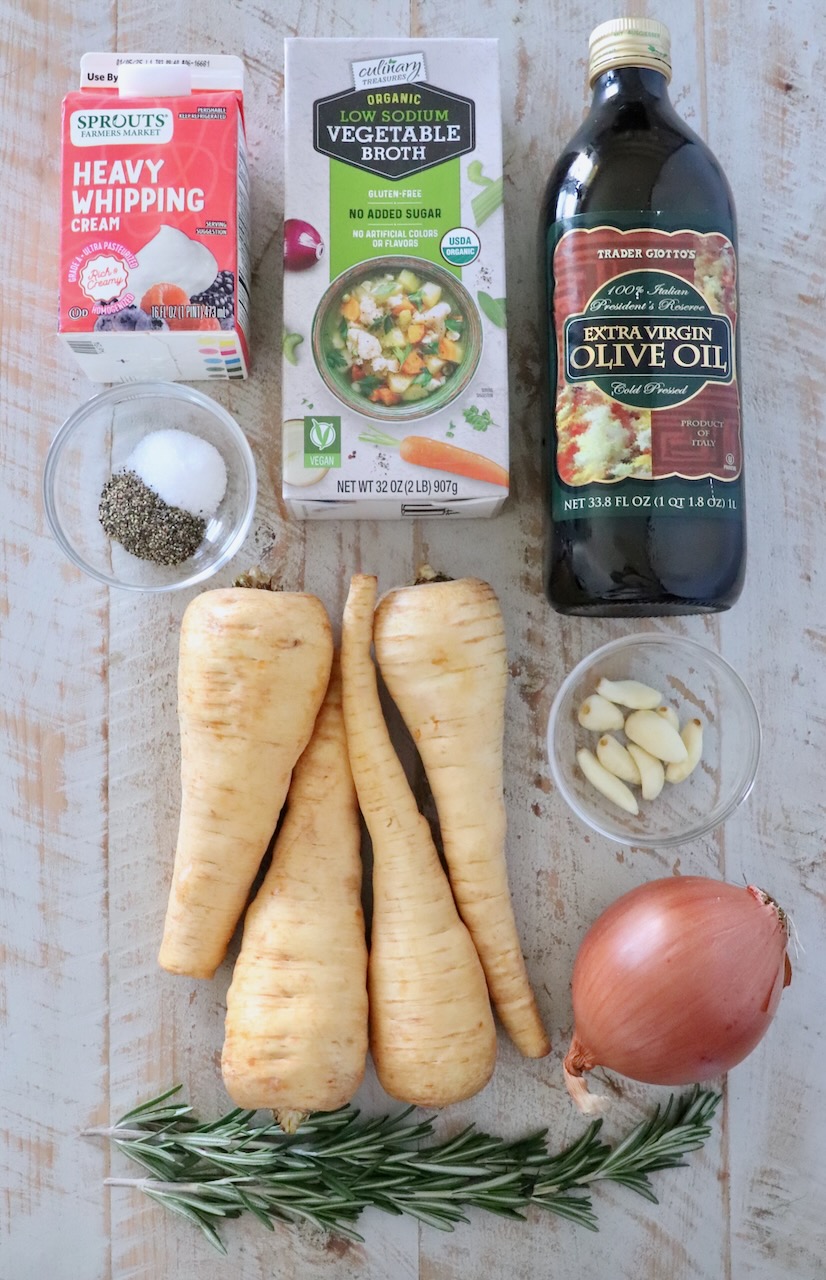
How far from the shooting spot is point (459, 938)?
96 centimetres

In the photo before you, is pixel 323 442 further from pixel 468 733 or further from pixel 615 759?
pixel 615 759

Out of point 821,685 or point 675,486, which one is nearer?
point 675,486

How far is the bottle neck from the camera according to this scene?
0.91 metres

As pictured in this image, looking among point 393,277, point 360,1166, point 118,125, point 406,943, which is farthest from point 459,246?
point 360,1166

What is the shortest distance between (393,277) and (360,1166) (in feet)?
2.77

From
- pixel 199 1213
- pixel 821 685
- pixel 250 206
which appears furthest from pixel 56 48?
pixel 199 1213

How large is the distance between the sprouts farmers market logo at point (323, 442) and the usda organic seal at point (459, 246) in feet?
0.62

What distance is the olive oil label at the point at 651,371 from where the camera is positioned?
0.89 m

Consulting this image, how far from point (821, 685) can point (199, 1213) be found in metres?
0.82

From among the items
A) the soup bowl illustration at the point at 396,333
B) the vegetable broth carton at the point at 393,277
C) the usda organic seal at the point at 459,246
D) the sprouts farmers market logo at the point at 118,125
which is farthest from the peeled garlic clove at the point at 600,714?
the sprouts farmers market logo at the point at 118,125

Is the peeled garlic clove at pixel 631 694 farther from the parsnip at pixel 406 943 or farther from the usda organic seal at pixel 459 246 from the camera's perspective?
the usda organic seal at pixel 459 246

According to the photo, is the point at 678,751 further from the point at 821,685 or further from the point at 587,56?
the point at 587,56

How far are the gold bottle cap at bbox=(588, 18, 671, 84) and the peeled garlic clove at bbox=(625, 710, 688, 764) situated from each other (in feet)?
2.01

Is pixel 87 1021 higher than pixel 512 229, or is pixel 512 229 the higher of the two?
pixel 512 229
